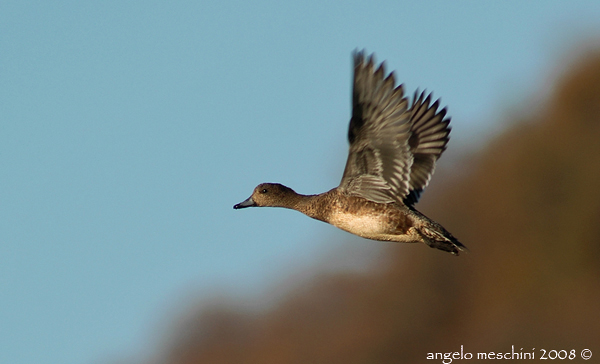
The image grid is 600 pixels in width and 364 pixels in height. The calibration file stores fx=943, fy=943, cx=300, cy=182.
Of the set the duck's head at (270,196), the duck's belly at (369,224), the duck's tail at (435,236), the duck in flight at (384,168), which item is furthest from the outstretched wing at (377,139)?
the duck's head at (270,196)

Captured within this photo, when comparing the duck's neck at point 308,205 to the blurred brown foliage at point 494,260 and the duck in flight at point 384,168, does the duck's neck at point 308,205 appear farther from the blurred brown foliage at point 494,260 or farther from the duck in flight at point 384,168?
the blurred brown foliage at point 494,260

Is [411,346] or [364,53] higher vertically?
[364,53]

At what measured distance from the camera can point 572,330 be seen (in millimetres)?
17266

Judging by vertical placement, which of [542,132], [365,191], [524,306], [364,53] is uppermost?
[542,132]

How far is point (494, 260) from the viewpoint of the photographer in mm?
24531

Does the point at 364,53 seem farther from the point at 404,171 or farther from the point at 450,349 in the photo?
the point at 450,349

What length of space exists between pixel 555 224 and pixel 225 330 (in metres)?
10.5

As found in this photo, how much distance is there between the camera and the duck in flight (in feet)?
21.9

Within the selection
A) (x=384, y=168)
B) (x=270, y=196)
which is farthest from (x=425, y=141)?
(x=270, y=196)

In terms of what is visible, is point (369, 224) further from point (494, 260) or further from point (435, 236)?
point (494, 260)

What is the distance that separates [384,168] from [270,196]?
4.45 feet

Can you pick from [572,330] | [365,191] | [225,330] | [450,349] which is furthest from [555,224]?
[365,191]

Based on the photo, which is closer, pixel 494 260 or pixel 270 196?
pixel 270 196

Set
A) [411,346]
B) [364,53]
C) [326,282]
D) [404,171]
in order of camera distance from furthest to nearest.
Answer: [326,282] → [411,346] → [404,171] → [364,53]
